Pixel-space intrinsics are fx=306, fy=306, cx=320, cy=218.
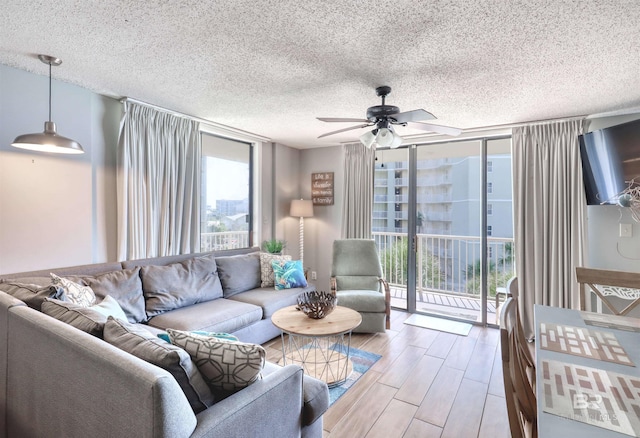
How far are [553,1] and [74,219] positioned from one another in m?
3.60

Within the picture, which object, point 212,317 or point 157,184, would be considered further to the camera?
point 157,184

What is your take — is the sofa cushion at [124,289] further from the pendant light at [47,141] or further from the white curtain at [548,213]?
the white curtain at [548,213]

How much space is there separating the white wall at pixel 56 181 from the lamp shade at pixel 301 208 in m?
2.37

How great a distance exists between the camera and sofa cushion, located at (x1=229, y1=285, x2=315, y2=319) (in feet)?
10.4

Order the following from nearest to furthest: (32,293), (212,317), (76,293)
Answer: (32,293) < (76,293) < (212,317)

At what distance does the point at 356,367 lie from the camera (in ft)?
9.00

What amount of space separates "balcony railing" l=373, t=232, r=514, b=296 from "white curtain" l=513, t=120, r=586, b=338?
1.35 feet

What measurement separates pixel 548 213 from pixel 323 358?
2.92 meters

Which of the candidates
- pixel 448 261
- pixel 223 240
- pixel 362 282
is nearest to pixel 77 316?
pixel 223 240

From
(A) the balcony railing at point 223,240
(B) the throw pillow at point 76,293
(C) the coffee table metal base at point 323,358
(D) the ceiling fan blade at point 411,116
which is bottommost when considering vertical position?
(C) the coffee table metal base at point 323,358

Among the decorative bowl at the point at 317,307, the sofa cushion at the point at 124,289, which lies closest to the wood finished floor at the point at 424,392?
the decorative bowl at the point at 317,307

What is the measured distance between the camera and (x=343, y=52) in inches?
79.7

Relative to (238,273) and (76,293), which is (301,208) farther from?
(76,293)

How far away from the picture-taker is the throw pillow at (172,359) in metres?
1.10
